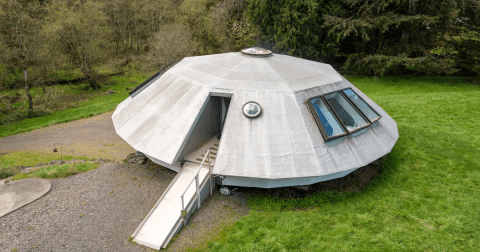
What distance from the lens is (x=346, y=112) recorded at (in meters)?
11.9

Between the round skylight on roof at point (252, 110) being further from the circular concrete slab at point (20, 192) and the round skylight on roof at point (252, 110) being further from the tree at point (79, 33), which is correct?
the tree at point (79, 33)

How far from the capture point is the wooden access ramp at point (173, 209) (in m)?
8.81

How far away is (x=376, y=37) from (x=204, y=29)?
20688 mm

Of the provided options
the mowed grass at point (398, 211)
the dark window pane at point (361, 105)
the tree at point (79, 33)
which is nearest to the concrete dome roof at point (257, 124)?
the dark window pane at point (361, 105)

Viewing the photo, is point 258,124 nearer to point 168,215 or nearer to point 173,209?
point 173,209

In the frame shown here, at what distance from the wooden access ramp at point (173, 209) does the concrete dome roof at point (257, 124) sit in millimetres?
978

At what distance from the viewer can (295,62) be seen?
14.7 m

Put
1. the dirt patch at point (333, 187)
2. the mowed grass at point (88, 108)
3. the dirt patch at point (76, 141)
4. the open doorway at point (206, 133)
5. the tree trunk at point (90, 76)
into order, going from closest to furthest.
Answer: the dirt patch at point (333, 187) < the open doorway at point (206, 133) < the dirt patch at point (76, 141) < the mowed grass at point (88, 108) < the tree trunk at point (90, 76)

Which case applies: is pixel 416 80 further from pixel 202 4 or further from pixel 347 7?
pixel 202 4

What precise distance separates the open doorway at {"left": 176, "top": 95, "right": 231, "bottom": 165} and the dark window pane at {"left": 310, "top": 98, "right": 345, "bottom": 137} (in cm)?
420

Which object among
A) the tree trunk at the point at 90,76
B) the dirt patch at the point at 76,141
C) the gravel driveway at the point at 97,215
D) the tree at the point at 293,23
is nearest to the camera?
the gravel driveway at the point at 97,215

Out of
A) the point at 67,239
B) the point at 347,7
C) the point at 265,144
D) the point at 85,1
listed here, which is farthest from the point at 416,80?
the point at 85,1

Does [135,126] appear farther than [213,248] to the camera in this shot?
Yes

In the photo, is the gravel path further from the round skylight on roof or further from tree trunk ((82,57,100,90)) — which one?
tree trunk ((82,57,100,90))
